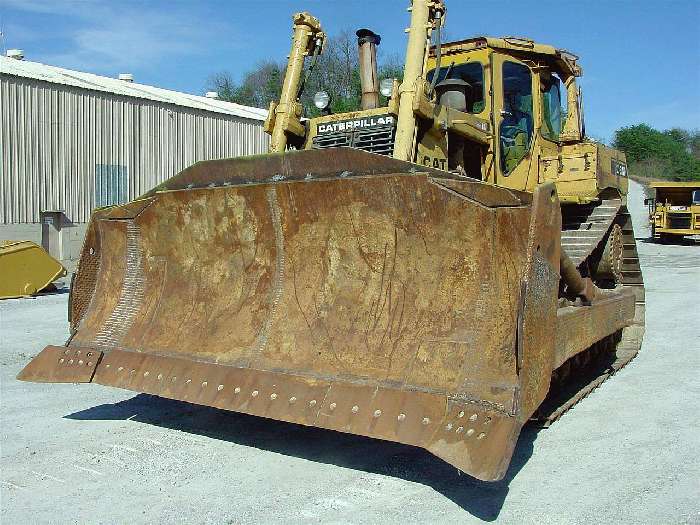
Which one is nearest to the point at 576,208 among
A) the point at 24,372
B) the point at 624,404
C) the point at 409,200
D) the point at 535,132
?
the point at 535,132

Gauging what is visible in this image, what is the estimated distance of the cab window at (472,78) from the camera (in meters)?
6.27

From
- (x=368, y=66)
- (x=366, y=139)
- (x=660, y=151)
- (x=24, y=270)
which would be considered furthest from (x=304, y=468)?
(x=660, y=151)

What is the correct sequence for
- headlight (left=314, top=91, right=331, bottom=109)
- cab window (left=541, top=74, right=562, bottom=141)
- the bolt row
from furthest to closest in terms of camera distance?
cab window (left=541, top=74, right=562, bottom=141) < headlight (left=314, top=91, right=331, bottom=109) < the bolt row

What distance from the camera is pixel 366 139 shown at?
18.9 ft

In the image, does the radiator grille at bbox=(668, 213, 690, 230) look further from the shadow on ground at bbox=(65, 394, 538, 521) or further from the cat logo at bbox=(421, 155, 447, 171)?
the shadow on ground at bbox=(65, 394, 538, 521)

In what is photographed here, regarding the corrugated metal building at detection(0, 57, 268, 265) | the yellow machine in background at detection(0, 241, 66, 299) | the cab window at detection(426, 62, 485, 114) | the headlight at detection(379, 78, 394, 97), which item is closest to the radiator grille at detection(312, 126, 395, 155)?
the headlight at detection(379, 78, 394, 97)

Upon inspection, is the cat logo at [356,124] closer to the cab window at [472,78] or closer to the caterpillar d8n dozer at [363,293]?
the caterpillar d8n dozer at [363,293]

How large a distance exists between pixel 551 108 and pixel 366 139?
7.56ft

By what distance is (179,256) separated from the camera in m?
4.68

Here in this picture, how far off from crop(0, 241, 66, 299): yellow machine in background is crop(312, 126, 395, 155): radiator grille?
754 cm

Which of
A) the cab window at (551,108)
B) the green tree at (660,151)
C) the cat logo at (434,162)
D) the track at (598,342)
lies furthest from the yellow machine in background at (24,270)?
the green tree at (660,151)

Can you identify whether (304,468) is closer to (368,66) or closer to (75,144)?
(368,66)

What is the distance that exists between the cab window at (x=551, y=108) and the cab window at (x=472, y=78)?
883 mm

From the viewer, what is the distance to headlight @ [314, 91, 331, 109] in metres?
6.47
